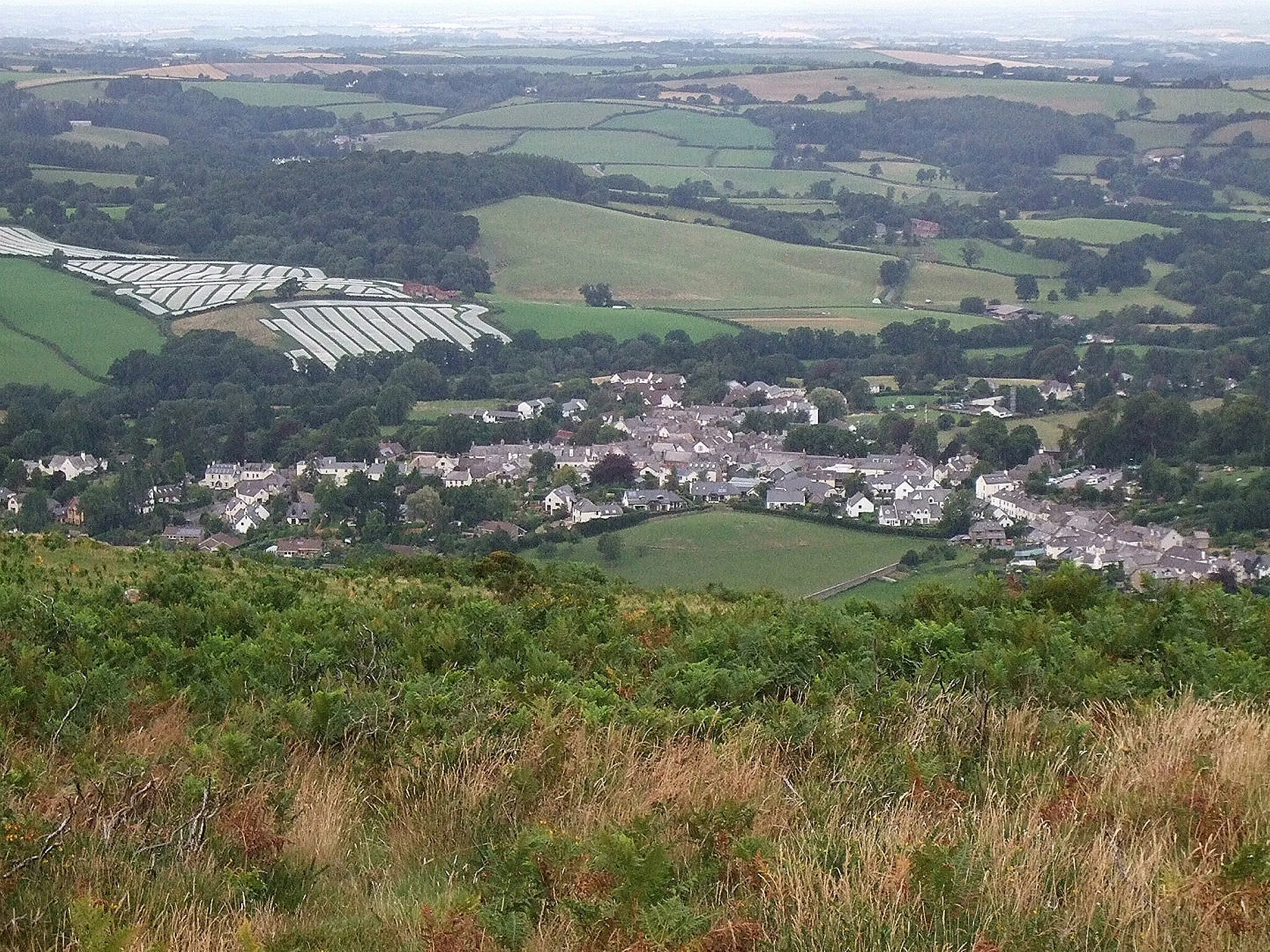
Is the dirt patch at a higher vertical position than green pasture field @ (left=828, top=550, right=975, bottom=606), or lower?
lower

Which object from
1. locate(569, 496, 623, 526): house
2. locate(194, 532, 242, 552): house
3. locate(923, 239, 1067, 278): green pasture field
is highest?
locate(569, 496, 623, 526): house

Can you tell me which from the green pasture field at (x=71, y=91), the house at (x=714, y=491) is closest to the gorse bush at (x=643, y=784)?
the house at (x=714, y=491)

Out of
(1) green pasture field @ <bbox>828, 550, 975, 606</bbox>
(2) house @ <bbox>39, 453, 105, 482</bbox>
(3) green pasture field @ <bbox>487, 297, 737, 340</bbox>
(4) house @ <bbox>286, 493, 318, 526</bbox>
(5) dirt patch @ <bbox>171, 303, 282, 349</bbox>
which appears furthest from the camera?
(3) green pasture field @ <bbox>487, 297, 737, 340</bbox>

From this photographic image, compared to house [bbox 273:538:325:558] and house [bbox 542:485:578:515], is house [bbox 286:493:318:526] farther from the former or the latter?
house [bbox 542:485:578:515]

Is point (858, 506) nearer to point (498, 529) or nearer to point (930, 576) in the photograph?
point (930, 576)

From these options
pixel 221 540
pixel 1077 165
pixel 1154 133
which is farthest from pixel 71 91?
pixel 221 540

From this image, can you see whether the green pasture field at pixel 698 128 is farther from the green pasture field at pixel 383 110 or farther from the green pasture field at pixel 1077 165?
the green pasture field at pixel 1077 165

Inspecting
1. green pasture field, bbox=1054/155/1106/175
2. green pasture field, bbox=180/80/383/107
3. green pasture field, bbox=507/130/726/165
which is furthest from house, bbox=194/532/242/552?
green pasture field, bbox=180/80/383/107
